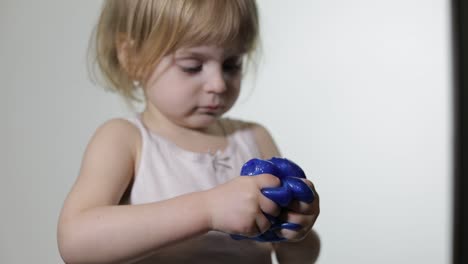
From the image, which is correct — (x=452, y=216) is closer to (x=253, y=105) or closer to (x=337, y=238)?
(x=337, y=238)

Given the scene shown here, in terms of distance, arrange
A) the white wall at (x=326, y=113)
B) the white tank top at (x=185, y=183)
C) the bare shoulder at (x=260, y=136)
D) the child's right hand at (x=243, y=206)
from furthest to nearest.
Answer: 1. the white wall at (x=326, y=113)
2. the bare shoulder at (x=260, y=136)
3. the white tank top at (x=185, y=183)
4. the child's right hand at (x=243, y=206)

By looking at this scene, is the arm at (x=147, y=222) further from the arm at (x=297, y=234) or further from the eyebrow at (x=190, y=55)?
the eyebrow at (x=190, y=55)

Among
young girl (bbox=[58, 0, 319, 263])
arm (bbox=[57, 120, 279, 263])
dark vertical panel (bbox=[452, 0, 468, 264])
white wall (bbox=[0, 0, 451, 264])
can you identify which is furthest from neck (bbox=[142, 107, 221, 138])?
dark vertical panel (bbox=[452, 0, 468, 264])

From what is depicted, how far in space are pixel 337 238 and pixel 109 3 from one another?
605mm

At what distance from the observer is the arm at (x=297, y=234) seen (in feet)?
1.58

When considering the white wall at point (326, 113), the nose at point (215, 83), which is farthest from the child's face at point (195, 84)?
the white wall at point (326, 113)

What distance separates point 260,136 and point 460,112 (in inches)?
20.1

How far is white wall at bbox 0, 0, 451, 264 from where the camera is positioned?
3.32 ft

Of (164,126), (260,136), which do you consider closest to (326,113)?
(260,136)

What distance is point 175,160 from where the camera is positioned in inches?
23.1

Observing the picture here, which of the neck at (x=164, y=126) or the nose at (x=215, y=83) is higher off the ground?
the nose at (x=215, y=83)

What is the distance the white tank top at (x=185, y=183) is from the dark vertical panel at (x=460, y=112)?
0.53m

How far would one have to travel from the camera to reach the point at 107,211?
478 mm

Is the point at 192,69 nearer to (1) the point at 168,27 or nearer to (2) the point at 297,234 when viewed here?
(1) the point at 168,27
